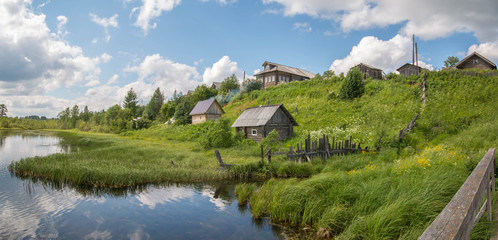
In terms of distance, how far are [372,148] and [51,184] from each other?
63.0 feet

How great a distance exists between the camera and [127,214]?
9.85 m

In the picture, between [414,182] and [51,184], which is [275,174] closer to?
[414,182]

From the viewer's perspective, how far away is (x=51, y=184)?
13.5 metres

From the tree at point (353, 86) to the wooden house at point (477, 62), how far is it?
21453 millimetres

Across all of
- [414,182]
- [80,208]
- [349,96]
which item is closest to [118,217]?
[80,208]

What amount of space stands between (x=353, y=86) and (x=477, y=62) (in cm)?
2377

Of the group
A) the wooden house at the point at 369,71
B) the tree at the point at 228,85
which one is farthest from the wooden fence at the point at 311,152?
the tree at the point at 228,85

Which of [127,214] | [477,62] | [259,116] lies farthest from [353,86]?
[127,214]

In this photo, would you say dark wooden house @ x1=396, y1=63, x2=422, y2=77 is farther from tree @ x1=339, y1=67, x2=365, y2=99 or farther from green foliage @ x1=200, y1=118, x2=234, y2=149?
green foliage @ x1=200, y1=118, x2=234, y2=149

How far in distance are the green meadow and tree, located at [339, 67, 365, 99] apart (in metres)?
1.16

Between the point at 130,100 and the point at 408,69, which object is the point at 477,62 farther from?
the point at 130,100

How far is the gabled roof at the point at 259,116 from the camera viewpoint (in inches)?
1059

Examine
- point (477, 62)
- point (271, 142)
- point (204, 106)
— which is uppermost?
point (477, 62)

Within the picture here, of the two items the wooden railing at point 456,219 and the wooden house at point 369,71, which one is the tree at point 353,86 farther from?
the wooden railing at point 456,219
